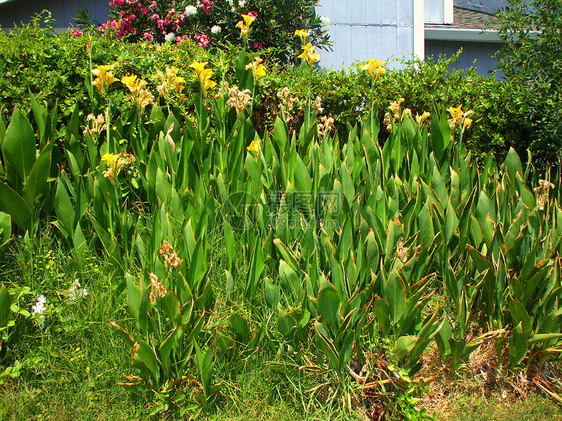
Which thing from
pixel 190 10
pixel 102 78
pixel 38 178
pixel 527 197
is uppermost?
pixel 190 10

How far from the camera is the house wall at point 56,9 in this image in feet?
27.0

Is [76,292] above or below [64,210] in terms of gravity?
below

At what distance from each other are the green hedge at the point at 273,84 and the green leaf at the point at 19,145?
0.93 m

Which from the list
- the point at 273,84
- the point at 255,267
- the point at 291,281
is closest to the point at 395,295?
the point at 291,281

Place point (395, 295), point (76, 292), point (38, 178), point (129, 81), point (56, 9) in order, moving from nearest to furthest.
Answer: point (395, 295) → point (76, 292) → point (38, 178) → point (129, 81) → point (56, 9)

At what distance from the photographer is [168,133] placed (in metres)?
3.04

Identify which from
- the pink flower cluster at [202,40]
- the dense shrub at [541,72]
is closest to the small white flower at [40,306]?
the dense shrub at [541,72]

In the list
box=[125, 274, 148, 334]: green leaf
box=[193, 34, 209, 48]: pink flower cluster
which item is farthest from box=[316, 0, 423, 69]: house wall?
box=[125, 274, 148, 334]: green leaf

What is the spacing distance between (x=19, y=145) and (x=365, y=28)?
21.1ft

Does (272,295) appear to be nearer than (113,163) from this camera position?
Yes

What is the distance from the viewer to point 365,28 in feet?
25.5

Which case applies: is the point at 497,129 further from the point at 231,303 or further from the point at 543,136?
the point at 231,303

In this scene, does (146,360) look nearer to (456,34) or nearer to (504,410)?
(504,410)

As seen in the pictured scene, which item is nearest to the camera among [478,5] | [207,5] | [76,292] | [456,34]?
[76,292]
